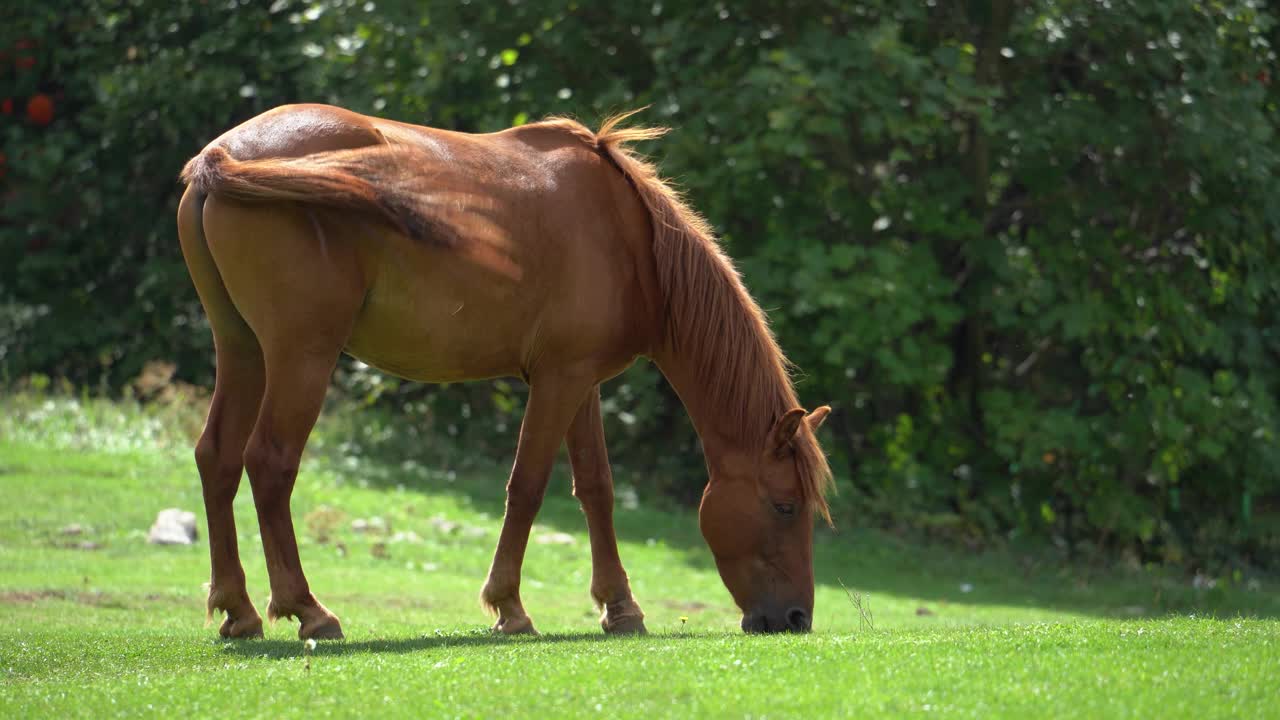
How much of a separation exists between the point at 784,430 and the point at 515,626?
5.09 feet

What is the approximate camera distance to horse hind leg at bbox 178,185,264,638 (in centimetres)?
653

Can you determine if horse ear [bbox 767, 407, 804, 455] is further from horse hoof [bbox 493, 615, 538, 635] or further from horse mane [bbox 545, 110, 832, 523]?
horse hoof [bbox 493, 615, 538, 635]

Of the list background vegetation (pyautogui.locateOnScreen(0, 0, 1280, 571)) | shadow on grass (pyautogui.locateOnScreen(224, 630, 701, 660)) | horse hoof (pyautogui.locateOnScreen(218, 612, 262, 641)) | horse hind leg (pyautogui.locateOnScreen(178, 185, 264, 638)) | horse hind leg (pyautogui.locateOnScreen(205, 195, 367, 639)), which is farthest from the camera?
background vegetation (pyautogui.locateOnScreen(0, 0, 1280, 571))

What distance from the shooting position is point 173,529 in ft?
36.2

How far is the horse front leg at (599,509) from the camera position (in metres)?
7.23

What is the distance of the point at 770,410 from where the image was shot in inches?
271

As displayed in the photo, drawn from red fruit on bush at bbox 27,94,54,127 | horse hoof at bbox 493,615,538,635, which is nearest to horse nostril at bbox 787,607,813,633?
horse hoof at bbox 493,615,538,635

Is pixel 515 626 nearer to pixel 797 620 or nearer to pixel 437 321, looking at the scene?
pixel 797 620

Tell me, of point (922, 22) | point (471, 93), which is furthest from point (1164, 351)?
point (471, 93)

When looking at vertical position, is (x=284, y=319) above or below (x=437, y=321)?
above

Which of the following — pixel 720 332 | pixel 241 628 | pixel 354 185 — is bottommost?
pixel 241 628

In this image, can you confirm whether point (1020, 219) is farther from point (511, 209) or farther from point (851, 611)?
point (511, 209)

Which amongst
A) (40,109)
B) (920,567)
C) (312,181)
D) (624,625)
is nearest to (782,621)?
(624,625)

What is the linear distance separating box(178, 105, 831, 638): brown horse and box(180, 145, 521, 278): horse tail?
1 cm
